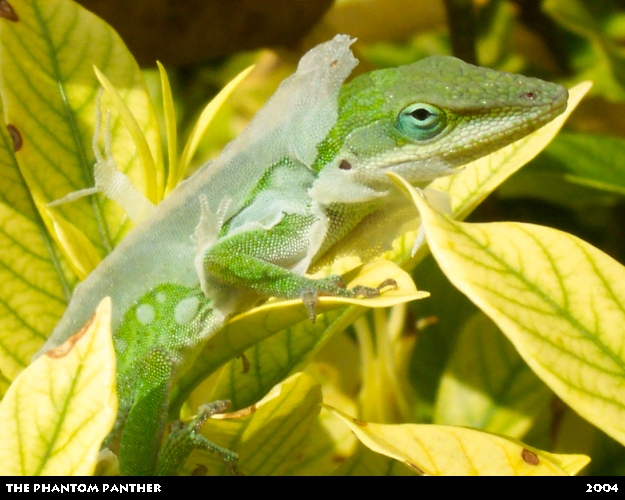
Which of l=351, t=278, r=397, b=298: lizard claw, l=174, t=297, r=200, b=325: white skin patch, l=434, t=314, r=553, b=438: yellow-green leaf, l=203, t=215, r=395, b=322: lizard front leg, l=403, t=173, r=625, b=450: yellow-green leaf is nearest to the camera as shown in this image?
l=403, t=173, r=625, b=450: yellow-green leaf

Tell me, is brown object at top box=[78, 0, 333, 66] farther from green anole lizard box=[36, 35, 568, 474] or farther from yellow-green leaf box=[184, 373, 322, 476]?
yellow-green leaf box=[184, 373, 322, 476]

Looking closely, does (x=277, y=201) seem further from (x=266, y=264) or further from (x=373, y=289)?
(x=373, y=289)

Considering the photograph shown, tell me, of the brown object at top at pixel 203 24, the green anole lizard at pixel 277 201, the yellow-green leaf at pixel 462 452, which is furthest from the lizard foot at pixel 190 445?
the brown object at top at pixel 203 24

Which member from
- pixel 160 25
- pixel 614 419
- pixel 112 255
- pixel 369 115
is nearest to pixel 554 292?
pixel 614 419

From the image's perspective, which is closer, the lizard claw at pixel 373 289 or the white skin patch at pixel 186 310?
the lizard claw at pixel 373 289

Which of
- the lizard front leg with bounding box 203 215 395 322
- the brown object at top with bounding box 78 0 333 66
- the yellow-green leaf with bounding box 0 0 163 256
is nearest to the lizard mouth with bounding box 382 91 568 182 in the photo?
the lizard front leg with bounding box 203 215 395 322

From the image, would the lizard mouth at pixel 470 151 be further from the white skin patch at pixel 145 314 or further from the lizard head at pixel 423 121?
the white skin patch at pixel 145 314
